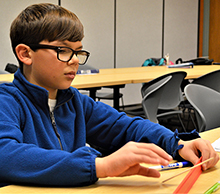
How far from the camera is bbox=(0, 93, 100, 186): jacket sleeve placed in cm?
70

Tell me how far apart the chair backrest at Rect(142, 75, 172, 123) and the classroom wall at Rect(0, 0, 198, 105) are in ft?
9.79

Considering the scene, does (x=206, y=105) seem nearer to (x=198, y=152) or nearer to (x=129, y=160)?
(x=198, y=152)

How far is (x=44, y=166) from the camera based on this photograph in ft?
2.32

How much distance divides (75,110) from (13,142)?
1.27 ft

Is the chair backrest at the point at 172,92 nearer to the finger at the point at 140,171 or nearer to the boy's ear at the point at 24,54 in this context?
the boy's ear at the point at 24,54

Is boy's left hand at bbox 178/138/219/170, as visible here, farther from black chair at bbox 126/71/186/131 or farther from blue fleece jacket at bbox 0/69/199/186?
black chair at bbox 126/71/186/131

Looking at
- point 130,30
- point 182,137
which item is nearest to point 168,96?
point 182,137

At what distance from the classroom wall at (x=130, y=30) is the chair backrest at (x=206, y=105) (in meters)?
3.79

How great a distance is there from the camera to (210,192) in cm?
68

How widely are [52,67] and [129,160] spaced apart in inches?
16.6

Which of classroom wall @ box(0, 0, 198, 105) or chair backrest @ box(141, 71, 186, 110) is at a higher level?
classroom wall @ box(0, 0, 198, 105)

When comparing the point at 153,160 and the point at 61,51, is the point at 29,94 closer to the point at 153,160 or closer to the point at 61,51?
the point at 61,51

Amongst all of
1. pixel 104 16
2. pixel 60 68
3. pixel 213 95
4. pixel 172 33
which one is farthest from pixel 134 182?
pixel 172 33

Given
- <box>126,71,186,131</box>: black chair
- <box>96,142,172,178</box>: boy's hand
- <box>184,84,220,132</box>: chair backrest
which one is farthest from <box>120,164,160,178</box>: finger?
<box>126,71,186,131</box>: black chair
